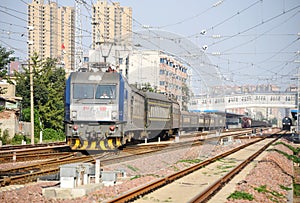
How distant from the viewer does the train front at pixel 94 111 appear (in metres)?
20.0

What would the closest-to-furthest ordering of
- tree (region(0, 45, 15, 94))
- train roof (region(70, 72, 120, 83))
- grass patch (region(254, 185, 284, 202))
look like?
grass patch (region(254, 185, 284, 202))
train roof (region(70, 72, 120, 83))
tree (region(0, 45, 15, 94))

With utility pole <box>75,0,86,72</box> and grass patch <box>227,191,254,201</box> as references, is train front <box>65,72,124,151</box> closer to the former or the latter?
grass patch <box>227,191,254,201</box>

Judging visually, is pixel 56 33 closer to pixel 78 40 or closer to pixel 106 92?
pixel 78 40

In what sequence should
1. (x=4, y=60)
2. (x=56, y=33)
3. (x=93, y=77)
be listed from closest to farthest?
(x=93, y=77), (x=4, y=60), (x=56, y=33)

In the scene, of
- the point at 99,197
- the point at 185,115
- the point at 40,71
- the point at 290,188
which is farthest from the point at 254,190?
the point at 40,71

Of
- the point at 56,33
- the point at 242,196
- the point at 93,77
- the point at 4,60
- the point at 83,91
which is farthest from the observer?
the point at 56,33

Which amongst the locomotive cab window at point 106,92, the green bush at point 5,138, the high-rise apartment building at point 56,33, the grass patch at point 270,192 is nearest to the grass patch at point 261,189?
the grass patch at point 270,192

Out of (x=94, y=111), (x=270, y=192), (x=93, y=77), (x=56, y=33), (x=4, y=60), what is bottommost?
(x=270, y=192)

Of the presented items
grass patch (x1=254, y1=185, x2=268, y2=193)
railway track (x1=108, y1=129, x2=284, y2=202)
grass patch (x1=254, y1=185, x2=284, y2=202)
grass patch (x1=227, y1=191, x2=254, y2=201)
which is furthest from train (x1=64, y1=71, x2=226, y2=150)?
grass patch (x1=227, y1=191, x2=254, y2=201)

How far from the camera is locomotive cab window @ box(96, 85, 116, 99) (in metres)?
20.6

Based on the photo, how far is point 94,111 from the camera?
20.2 metres

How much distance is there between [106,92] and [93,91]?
23.1 inches

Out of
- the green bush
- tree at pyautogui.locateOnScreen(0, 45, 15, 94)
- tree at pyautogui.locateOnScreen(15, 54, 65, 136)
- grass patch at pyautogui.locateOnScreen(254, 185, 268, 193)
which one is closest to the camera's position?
grass patch at pyautogui.locateOnScreen(254, 185, 268, 193)

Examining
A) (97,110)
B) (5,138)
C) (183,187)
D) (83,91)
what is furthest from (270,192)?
(5,138)
